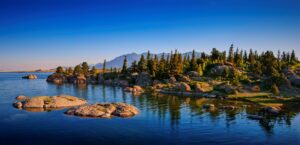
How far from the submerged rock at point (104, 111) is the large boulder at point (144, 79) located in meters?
80.6

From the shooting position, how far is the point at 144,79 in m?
154

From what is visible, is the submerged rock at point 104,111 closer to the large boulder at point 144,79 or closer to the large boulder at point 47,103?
the large boulder at point 47,103

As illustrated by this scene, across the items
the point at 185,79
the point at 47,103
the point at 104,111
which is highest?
the point at 185,79

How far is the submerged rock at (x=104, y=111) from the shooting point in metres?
64.2

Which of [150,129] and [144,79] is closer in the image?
[150,129]

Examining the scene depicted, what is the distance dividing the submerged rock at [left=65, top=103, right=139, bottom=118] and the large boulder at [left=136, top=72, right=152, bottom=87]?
3174 inches

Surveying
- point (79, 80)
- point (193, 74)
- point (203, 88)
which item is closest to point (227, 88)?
point (203, 88)

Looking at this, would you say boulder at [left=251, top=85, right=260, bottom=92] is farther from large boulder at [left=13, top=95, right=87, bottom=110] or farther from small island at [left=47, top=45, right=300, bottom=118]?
large boulder at [left=13, top=95, right=87, bottom=110]

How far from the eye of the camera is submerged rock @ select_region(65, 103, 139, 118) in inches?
2528

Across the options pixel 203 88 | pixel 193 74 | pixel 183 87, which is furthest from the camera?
pixel 193 74

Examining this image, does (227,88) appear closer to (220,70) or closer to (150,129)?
(220,70)

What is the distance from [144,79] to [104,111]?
3482 inches

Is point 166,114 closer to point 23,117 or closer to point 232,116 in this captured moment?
point 232,116

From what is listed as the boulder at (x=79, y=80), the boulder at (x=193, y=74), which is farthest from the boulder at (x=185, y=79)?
the boulder at (x=79, y=80)
